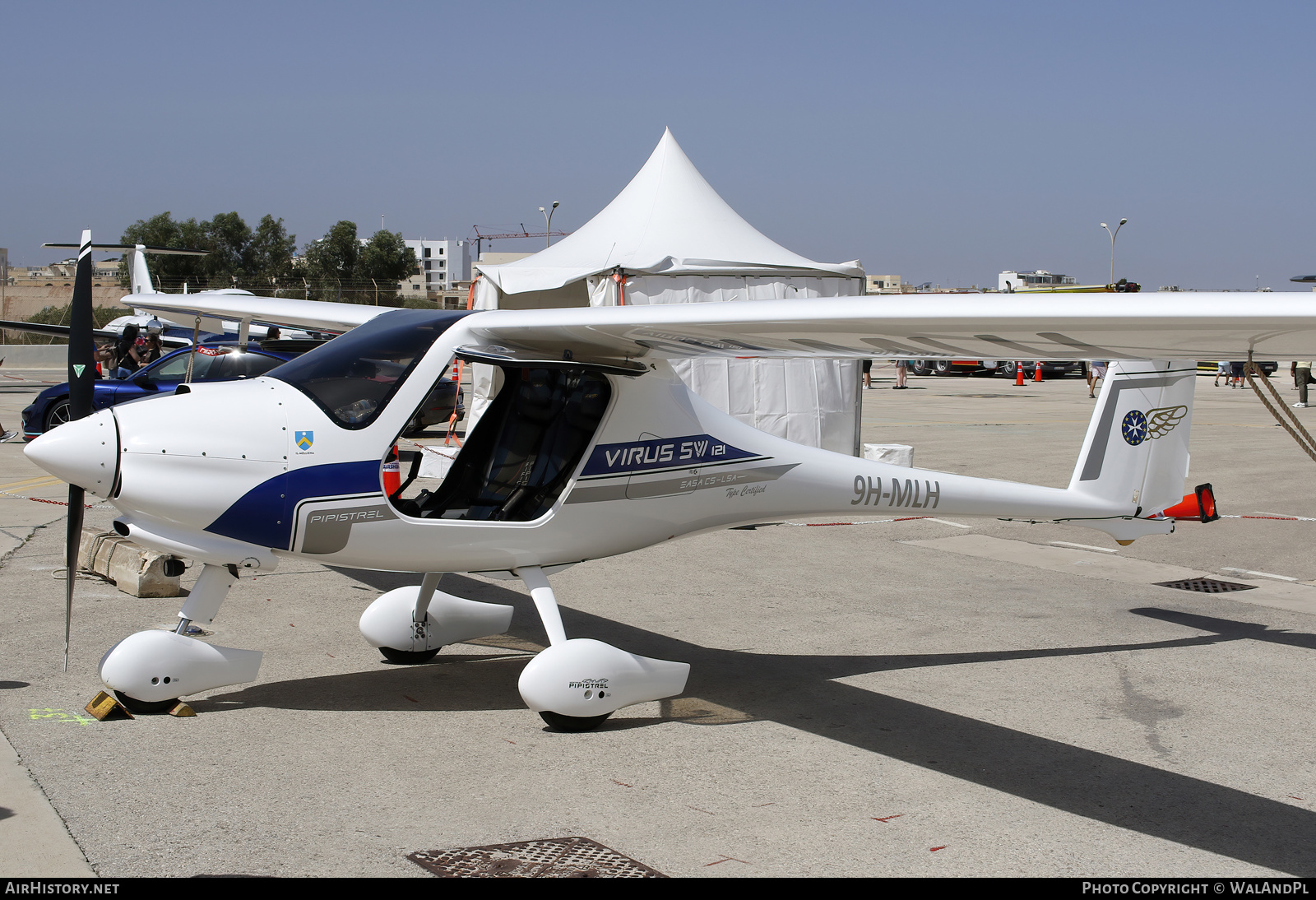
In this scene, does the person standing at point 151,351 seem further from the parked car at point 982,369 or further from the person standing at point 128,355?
the parked car at point 982,369

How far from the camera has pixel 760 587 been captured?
8859 millimetres

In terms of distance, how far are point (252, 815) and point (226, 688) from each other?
190cm

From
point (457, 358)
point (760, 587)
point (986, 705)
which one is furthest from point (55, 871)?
point (760, 587)

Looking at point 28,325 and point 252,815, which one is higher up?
point 28,325

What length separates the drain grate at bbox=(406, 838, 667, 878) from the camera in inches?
151

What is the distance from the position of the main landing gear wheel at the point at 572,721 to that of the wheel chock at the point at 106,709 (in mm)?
2031

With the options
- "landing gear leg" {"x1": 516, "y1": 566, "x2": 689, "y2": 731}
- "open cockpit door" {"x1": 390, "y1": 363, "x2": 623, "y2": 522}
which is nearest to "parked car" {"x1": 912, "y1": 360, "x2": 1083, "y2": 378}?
"open cockpit door" {"x1": 390, "y1": 363, "x2": 623, "y2": 522}

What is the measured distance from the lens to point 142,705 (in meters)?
Answer: 5.48

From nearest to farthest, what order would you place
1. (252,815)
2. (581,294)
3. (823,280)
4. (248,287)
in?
(252,815) → (823,280) → (581,294) → (248,287)

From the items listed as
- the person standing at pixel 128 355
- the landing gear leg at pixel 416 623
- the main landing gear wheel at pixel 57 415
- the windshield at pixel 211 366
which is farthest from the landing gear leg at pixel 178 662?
the person standing at pixel 128 355

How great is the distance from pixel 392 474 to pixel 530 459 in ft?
2.48

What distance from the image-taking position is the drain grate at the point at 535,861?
3.83 m

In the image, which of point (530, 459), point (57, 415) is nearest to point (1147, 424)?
point (530, 459)

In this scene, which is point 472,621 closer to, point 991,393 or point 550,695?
point 550,695
